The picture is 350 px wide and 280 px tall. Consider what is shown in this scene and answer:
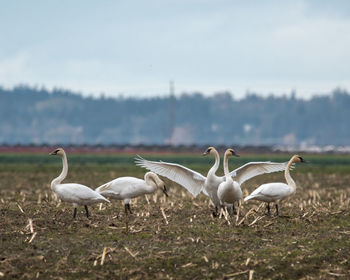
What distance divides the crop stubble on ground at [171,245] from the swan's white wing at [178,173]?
83 centimetres

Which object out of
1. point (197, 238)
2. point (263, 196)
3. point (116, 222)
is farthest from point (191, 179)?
point (197, 238)

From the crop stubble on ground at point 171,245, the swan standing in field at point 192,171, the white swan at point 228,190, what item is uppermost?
the swan standing in field at point 192,171

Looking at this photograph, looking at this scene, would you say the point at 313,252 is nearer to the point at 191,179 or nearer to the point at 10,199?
the point at 191,179

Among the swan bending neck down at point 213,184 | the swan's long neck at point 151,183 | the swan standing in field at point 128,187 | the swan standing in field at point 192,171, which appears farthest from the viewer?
the swan standing in field at point 192,171

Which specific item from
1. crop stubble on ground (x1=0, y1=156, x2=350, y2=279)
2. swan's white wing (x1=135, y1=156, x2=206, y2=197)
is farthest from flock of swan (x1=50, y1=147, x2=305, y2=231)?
crop stubble on ground (x1=0, y1=156, x2=350, y2=279)

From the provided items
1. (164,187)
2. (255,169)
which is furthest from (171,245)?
(255,169)

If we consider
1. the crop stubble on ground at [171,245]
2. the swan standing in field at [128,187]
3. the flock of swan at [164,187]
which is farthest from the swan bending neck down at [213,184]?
the swan standing in field at [128,187]

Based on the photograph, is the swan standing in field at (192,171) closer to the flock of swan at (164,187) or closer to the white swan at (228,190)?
the flock of swan at (164,187)

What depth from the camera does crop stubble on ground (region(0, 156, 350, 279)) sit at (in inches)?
414

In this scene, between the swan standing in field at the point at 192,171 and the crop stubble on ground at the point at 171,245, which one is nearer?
the crop stubble on ground at the point at 171,245

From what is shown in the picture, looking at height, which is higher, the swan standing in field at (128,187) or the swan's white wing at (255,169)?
the swan's white wing at (255,169)

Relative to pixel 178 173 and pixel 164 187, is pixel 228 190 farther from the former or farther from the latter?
pixel 178 173

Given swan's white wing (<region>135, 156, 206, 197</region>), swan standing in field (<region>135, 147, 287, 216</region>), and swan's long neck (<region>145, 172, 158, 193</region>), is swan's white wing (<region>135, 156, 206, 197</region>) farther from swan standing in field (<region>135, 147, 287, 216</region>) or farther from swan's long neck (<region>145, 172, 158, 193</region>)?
swan's long neck (<region>145, 172, 158, 193</region>)

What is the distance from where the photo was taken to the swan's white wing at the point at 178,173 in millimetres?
16344
